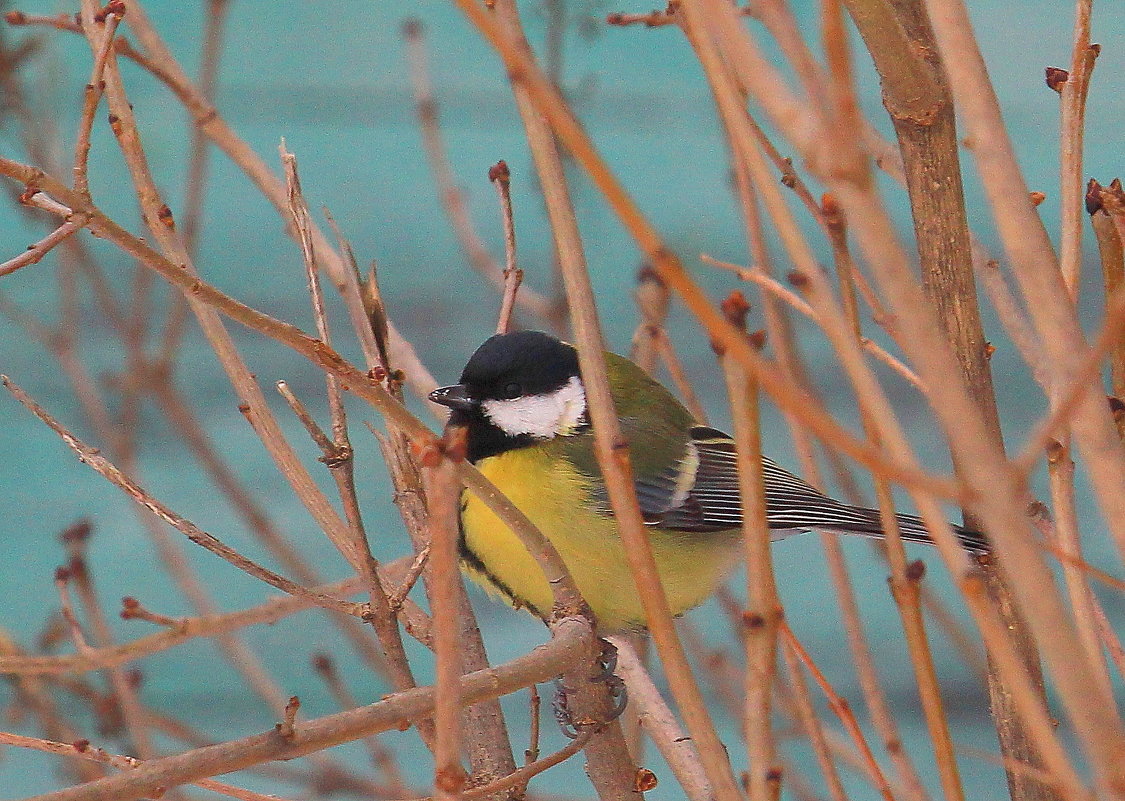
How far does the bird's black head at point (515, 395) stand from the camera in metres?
1.17

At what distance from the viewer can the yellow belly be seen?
1064 millimetres

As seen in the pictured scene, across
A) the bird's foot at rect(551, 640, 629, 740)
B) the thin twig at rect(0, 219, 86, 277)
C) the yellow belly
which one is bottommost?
the bird's foot at rect(551, 640, 629, 740)

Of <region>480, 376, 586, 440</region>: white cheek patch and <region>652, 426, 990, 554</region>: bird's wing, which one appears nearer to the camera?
<region>652, 426, 990, 554</region>: bird's wing

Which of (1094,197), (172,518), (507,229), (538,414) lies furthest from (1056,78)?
(538,414)

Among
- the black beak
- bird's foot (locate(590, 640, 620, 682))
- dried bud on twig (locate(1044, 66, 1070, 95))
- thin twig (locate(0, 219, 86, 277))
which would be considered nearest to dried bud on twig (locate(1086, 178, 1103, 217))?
dried bud on twig (locate(1044, 66, 1070, 95))

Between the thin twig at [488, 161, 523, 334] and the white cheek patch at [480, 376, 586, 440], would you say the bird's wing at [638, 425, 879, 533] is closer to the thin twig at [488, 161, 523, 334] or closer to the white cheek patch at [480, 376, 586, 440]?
the white cheek patch at [480, 376, 586, 440]

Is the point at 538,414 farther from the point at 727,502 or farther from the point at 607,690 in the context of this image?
the point at 607,690

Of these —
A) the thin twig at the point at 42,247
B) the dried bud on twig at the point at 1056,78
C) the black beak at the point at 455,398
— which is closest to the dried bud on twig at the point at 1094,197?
the dried bud on twig at the point at 1056,78

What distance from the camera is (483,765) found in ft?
2.54

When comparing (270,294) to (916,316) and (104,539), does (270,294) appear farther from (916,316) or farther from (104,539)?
(916,316)

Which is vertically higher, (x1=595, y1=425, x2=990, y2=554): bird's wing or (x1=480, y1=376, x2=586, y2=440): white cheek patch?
(x1=480, y1=376, x2=586, y2=440): white cheek patch

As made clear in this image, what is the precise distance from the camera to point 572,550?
3.61 ft

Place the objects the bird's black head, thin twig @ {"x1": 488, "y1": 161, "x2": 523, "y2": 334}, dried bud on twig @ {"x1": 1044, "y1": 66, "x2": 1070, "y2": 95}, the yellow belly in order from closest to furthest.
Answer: dried bud on twig @ {"x1": 1044, "y1": 66, "x2": 1070, "y2": 95} < thin twig @ {"x1": 488, "y1": 161, "x2": 523, "y2": 334} < the yellow belly < the bird's black head

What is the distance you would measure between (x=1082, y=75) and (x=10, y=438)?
5.52 feet
